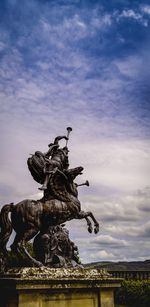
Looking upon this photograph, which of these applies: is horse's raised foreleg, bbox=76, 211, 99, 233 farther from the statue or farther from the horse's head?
the horse's head

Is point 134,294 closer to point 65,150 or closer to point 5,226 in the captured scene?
point 65,150

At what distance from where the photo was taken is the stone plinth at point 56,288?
6.65 metres

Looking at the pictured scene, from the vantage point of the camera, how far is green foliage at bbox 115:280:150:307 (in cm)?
1927

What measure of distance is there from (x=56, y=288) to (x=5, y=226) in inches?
64.5

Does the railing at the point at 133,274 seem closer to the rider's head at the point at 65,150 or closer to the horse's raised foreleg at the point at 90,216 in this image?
the horse's raised foreleg at the point at 90,216

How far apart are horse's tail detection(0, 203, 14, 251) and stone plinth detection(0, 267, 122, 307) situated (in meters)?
0.81

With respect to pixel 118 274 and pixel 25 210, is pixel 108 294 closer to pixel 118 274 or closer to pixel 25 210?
Result: pixel 25 210

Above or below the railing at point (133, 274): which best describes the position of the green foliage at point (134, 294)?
below

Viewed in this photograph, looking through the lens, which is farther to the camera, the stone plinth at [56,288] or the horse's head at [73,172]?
the horse's head at [73,172]

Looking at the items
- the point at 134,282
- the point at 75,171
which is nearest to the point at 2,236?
the point at 75,171

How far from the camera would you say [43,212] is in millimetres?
7945

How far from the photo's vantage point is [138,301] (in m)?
19.7

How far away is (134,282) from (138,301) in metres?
0.92

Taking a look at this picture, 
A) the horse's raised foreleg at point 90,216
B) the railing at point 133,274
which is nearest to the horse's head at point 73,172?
the horse's raised foreleg at point 90,216
